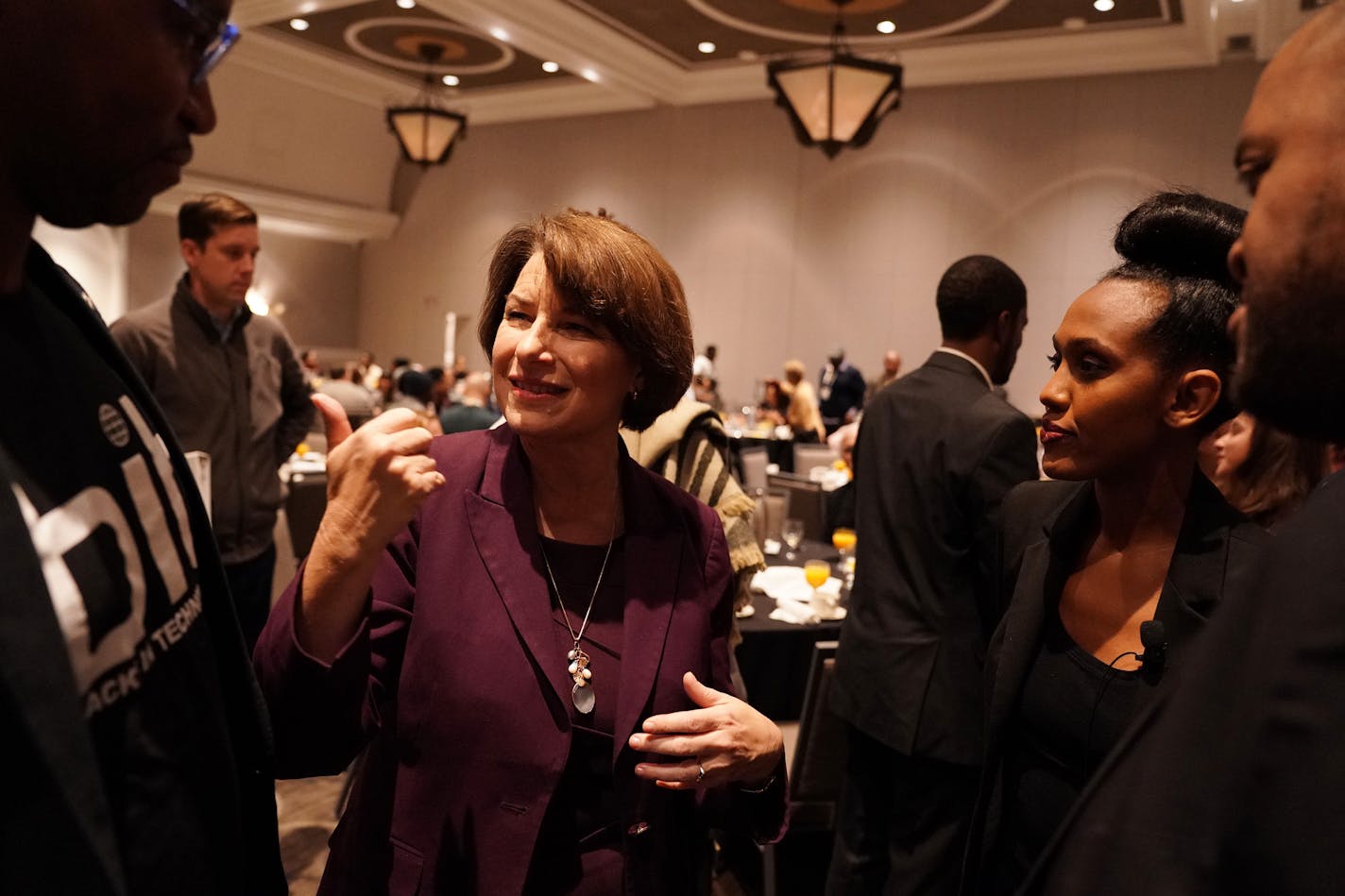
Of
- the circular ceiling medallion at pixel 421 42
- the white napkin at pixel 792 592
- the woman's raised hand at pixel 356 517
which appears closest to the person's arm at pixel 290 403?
the white napkin at pixel 792 592

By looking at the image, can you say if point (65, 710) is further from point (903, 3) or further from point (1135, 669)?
point (903, 3)

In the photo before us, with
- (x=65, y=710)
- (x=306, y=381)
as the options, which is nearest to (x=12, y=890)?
(x=65, y=710)

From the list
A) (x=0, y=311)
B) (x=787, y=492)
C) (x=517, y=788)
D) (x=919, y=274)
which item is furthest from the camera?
(x=919, y=274)

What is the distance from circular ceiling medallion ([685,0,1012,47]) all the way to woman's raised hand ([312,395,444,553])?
9.26 metres

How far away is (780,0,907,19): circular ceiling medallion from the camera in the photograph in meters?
9.08

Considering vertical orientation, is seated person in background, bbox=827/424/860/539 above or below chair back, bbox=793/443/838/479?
above

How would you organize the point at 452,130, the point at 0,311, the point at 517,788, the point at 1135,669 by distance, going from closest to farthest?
the point at 0,311 → the point at 517,788 → the point at 1135,669 → the point at 452,130

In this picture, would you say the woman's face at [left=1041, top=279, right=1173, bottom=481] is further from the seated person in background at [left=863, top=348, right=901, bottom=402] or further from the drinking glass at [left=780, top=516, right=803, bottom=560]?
the seated person in background at [left=863, top=348, right=901, bottom=402]

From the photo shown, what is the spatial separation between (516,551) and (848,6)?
927 centimetres

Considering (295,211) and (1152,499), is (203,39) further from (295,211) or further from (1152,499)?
(295,211)

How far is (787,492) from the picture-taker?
18.0 feet

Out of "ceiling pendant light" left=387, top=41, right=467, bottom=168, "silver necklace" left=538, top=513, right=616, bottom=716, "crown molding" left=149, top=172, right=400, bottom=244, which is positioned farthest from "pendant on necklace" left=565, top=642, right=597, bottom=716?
"crown molding" left=149, top=172, right=400, bottom=244

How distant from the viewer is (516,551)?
144 cm

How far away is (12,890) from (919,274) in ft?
39.6
